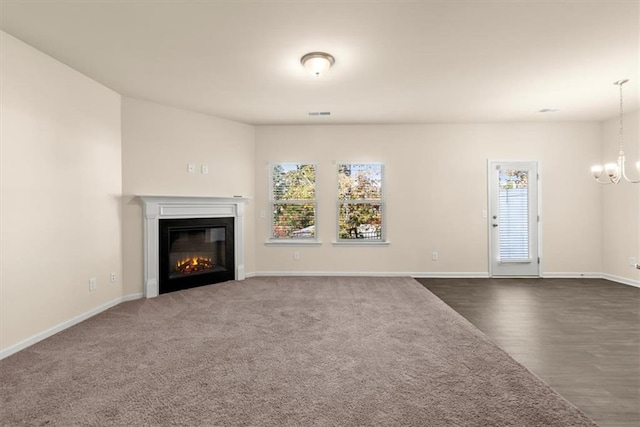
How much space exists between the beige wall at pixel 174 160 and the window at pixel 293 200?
43 centimetres

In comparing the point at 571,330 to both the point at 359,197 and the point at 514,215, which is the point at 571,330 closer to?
the point at 514,215

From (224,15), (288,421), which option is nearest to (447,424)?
(288,421)

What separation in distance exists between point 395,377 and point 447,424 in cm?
52

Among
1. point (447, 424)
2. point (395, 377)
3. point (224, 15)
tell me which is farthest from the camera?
point (224, 15)

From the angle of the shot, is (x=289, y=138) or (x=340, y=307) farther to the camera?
(x=289, y=138)

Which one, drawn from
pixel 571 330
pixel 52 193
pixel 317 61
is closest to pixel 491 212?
pixel 571 330

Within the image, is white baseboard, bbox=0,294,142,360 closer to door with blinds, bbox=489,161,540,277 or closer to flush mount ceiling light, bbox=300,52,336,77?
flush mount ceiling light, bbox=300,52,336,77

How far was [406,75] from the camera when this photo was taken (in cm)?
363

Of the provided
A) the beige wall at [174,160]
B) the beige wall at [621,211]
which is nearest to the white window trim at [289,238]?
the beige wall at [174,160]

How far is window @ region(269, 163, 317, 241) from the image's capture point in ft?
19.0

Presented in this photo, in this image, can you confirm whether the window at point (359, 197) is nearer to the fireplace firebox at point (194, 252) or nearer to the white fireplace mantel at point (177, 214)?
the white fireplace mantel at point (177, 214)

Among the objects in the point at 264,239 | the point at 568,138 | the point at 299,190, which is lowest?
the point at 264,239

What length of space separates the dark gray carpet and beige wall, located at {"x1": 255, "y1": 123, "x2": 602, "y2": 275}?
2.01 meters

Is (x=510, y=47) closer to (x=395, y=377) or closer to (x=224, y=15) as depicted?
(x=224, y=15)
